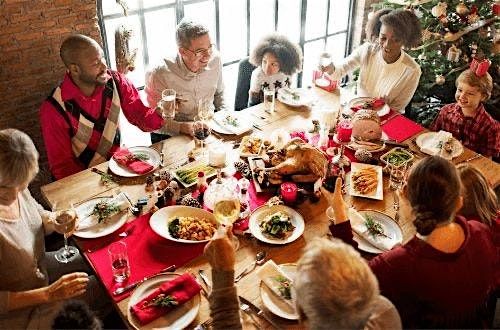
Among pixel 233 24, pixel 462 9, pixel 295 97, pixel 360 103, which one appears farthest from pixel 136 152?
pixel 462 9

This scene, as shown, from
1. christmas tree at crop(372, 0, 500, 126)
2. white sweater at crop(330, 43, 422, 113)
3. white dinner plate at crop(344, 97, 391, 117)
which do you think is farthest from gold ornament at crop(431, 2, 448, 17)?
white dinner plate at crop(344, 97, 391, 117)

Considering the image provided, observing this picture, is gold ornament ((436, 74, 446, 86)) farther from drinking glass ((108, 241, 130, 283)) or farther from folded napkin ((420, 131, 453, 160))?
drinking glass ((108, 241, 130, 283))

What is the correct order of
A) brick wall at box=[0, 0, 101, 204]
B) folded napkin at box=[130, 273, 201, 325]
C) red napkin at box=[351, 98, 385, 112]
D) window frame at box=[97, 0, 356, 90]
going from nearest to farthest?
folded napkin at box=[130, 273, 201, 325] → brick wall at box=[0, 0, 101, 204] → red napkin at box=[351, 98, 385, 112] → window frame at box=[97, 0, 356, 90]

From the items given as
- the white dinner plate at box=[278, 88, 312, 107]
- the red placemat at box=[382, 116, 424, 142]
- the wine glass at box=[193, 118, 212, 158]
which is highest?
the wine glass at box=[193, 118, 212, 158]

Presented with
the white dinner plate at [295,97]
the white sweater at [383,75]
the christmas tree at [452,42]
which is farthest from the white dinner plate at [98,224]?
the christmas tree at [452,42]

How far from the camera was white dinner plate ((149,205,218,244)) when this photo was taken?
2324mm

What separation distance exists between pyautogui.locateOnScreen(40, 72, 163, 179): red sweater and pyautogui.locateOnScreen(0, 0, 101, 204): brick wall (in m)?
0.52

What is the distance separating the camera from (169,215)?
7.91 ft

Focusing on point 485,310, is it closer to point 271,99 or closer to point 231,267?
point 231,267

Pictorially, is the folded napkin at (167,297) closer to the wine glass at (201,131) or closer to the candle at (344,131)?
the wine glass at (201,131)

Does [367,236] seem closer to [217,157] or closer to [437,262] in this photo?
[437,262]

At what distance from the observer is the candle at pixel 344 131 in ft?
9.45

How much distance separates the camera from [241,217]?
2402mm

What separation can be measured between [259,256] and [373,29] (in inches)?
94.2
